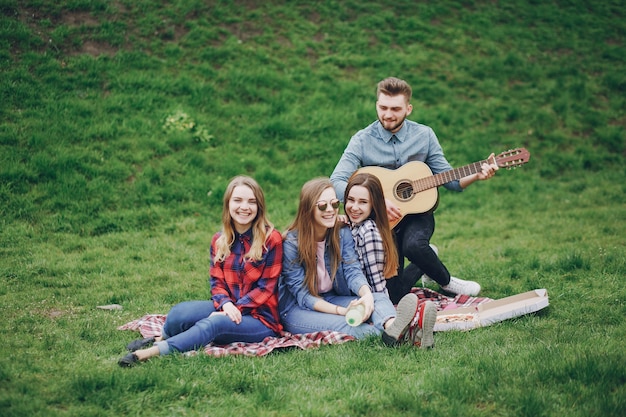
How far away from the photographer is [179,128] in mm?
10266

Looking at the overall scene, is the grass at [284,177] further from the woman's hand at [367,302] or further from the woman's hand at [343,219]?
the woman's hand at [343,219]

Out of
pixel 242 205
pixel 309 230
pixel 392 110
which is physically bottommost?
pixel 309 230

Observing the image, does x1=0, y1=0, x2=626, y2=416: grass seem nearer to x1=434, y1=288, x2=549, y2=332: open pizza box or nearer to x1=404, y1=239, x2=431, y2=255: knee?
x1=434, y1=288, x2=549, y2=332: open pizza box

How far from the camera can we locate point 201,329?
4.46 m

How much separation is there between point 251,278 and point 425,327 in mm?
1525

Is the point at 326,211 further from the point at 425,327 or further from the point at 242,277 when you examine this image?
the point at 425,327

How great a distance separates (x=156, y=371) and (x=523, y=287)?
4176 millimetres

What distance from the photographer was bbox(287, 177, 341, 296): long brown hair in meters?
5.02

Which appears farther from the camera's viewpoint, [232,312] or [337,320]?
[337,320]

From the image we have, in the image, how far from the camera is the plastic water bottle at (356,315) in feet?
15.6

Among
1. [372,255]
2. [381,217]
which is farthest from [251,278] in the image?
[381,217]

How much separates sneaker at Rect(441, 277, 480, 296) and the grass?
1.31 feet

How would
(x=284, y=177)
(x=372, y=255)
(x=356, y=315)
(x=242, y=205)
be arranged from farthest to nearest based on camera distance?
(x=284, y=177), (x=372, y=255), (x=242, y=205), (x=356, y=315)

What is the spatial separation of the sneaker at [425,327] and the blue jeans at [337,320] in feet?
1.10
